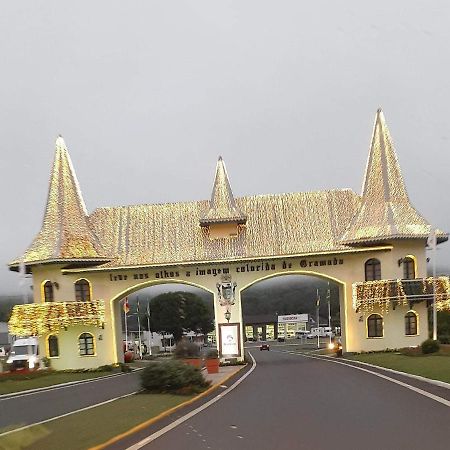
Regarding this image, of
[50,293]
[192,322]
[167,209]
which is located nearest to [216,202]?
[167,209]

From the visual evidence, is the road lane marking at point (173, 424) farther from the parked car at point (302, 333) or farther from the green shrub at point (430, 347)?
the parked car at point (302, 333)

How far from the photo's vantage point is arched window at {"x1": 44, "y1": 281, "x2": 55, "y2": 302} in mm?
41531

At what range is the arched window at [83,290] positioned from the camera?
41625mm

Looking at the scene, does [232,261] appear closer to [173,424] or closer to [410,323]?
[410,323]

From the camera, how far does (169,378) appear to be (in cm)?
1777

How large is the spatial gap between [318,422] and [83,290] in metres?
32.0

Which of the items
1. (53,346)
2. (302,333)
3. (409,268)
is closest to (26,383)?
(53,346)

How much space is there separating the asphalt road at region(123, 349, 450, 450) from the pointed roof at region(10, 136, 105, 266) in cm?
2493

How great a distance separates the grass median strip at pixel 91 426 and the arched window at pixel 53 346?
26.2 m

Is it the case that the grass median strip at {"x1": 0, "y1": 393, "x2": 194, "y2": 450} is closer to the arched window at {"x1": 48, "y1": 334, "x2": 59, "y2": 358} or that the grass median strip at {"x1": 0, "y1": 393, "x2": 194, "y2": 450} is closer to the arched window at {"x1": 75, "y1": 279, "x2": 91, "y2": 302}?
the arched window at {"x1": 75, "y1": 279, "x2": 91, "y2": 302}

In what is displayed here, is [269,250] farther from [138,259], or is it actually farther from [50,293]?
[50,293]

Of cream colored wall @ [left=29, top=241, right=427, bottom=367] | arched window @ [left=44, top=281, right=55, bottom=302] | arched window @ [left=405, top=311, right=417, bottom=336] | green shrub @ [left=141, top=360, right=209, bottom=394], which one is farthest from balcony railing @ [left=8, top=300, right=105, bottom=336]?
green shrub @ [left=141, top=360, right=209, bottom=394]

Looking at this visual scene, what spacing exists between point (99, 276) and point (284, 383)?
22092mm

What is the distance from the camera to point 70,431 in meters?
10.7
